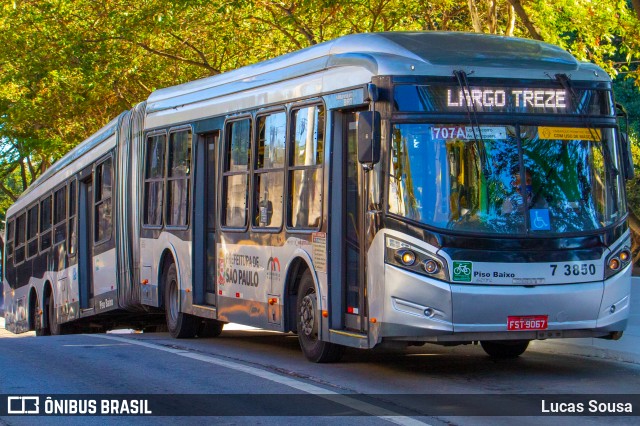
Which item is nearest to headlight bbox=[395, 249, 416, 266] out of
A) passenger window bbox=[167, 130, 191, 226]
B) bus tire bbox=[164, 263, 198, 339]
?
passenger window bbox=[167, 130, 191, 226]

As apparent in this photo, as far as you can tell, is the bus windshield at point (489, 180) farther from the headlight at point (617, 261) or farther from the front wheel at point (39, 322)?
the front wheel at point (39, 322)

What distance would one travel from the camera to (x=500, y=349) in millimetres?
13344

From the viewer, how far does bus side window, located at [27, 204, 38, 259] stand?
27062 millimetres

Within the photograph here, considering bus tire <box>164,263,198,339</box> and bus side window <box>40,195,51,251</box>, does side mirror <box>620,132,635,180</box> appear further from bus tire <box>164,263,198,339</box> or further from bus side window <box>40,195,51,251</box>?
bus side window <box>40,195,51,251</box>

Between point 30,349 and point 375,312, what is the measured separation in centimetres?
607

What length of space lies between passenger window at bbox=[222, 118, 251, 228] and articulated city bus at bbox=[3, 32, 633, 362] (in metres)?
0.04

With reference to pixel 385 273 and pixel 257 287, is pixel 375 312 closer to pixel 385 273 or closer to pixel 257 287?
pixel 385 273

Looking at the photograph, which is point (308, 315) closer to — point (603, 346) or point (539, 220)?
point (539, 220)

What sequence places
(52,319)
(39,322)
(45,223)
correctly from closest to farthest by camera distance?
(52,319) → (45,223) → (39,322)

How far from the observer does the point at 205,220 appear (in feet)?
51.7

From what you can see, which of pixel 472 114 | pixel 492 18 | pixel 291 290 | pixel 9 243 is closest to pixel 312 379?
pixel 291 290

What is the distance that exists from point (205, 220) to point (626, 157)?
20.6ft

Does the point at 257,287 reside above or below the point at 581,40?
below

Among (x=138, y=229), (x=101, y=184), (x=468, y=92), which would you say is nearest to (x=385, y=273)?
(x=468, y=92)
